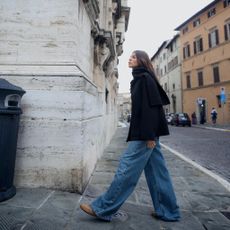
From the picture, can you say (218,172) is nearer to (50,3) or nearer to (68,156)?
(68,156)

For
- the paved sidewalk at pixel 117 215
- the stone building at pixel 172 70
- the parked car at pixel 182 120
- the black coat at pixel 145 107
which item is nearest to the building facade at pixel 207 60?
the stone building at pixel 172 70

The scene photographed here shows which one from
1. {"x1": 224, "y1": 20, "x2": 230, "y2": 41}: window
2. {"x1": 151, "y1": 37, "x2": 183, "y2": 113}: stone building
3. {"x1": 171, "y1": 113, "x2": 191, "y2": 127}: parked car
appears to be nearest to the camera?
{"x1": 224, "y1": 20, "x2": 230, "y2": 41}: window

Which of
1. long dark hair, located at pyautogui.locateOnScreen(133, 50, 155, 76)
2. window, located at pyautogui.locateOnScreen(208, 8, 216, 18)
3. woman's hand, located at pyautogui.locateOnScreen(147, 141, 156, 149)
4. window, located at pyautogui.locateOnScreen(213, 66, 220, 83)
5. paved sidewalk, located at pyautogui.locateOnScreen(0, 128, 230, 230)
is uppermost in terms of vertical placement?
window, located at pyautogui.locateOnScreen(208, 8, 216, 18)

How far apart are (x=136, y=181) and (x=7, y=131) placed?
1.53m

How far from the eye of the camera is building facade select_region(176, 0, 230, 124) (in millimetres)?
25453

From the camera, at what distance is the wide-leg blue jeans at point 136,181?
225 cm

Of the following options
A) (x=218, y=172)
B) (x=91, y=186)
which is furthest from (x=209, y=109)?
(x=91, y=186)

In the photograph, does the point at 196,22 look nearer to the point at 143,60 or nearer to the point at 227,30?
the point at 227,30

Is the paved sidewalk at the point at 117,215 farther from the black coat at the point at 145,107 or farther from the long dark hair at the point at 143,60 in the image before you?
the long dark hair at the point at 143,60

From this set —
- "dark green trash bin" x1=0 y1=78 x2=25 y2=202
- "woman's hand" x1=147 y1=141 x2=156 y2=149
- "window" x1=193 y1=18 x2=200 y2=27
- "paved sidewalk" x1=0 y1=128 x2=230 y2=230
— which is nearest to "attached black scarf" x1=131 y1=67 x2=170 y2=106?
"woman's hand" x1=147 y1=141 x2=156 y2=149

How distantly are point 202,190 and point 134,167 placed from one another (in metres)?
1.78

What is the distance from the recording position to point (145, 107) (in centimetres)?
226

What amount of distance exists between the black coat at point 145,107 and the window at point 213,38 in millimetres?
28198

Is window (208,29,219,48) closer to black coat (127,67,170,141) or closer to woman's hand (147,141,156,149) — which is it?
black coat (127,67,170,141)
